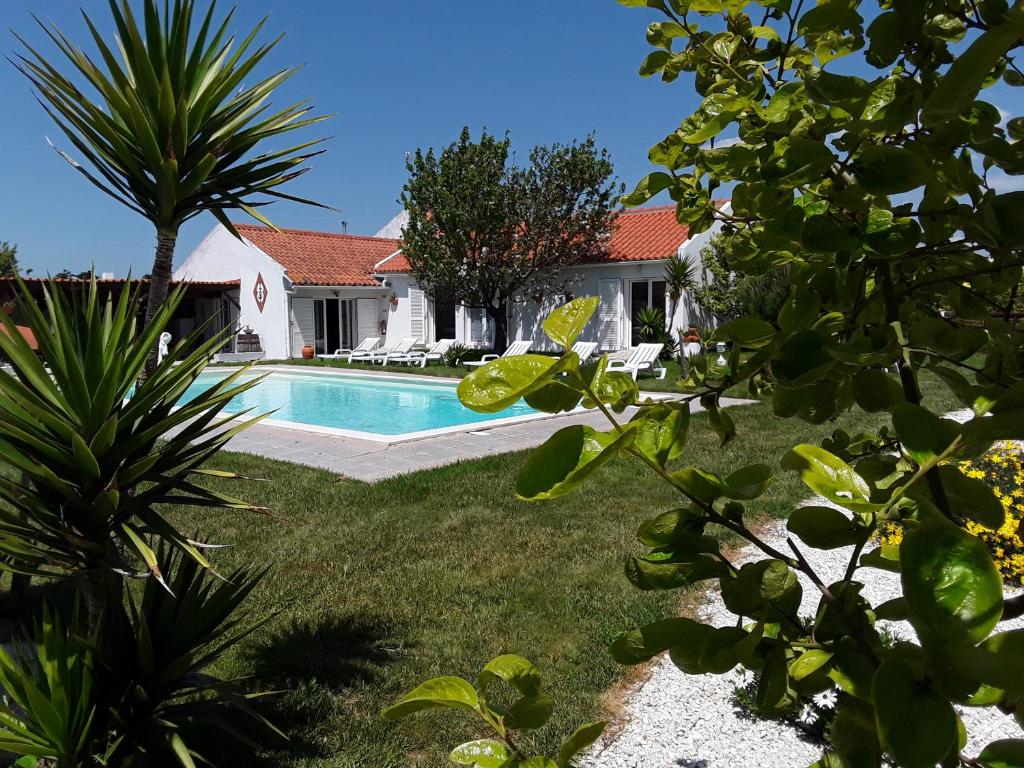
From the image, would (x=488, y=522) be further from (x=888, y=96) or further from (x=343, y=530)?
(x=888, y=96)

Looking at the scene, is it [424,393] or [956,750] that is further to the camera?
[424,393]

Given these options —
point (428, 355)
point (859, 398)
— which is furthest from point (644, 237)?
point (859, 398)

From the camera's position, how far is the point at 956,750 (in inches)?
24.3

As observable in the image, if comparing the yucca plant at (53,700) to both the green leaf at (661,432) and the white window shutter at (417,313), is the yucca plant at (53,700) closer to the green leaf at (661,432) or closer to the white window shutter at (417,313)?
the green leaf at (661,432)

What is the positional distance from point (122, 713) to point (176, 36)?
3.42 meters

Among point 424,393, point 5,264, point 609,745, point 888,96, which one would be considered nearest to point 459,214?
point 424,393

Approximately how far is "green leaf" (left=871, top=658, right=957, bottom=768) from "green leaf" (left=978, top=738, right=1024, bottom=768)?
0.76 feet

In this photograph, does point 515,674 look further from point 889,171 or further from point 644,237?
point 644,237

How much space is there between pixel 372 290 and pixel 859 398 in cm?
3253

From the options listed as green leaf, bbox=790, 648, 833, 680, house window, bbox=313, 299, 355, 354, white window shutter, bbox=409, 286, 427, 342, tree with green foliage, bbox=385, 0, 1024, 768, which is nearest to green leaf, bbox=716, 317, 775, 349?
tree with green foliage, bbox=385, 0, 1024, 768

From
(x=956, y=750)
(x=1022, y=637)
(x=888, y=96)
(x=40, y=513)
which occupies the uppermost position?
(x=888, y=96)

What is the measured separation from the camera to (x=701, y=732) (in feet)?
12.5

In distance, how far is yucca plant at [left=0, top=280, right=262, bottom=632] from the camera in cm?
282

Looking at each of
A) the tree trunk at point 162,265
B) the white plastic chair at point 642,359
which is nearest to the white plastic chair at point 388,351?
the white plastic chair at point 642,359
